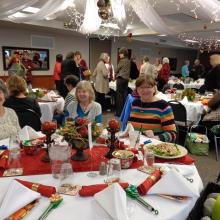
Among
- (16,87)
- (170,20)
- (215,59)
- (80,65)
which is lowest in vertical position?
(16,87)

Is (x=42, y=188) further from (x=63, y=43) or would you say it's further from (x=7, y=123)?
(x=63, y=43)

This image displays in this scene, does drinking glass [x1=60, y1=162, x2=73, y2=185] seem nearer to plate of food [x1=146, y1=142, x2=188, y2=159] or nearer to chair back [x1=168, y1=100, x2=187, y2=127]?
plate of food [x1=146, y1=142, x2=188, y2=159]

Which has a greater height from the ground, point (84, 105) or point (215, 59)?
point (215, 59)

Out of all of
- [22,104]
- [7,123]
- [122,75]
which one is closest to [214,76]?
[122,75]

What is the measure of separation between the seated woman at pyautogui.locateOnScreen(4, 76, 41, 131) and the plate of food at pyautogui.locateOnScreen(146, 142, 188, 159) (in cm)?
149

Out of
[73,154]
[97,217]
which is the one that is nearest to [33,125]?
[73,154]

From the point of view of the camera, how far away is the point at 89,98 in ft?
8.73

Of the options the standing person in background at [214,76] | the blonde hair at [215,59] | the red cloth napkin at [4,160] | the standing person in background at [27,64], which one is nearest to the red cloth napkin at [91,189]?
the red cloth napkin at [4,160]

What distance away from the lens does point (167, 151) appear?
168 cm

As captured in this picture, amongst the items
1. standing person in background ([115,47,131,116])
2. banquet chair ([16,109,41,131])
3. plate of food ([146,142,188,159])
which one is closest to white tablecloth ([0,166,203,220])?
plate of food ([146,142,188,159])

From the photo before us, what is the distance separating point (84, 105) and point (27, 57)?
23.6ft

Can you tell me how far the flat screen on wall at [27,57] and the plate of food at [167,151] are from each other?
7933mm

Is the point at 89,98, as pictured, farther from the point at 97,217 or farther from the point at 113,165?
the point at 97,217

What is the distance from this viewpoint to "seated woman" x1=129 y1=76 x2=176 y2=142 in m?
2.21
